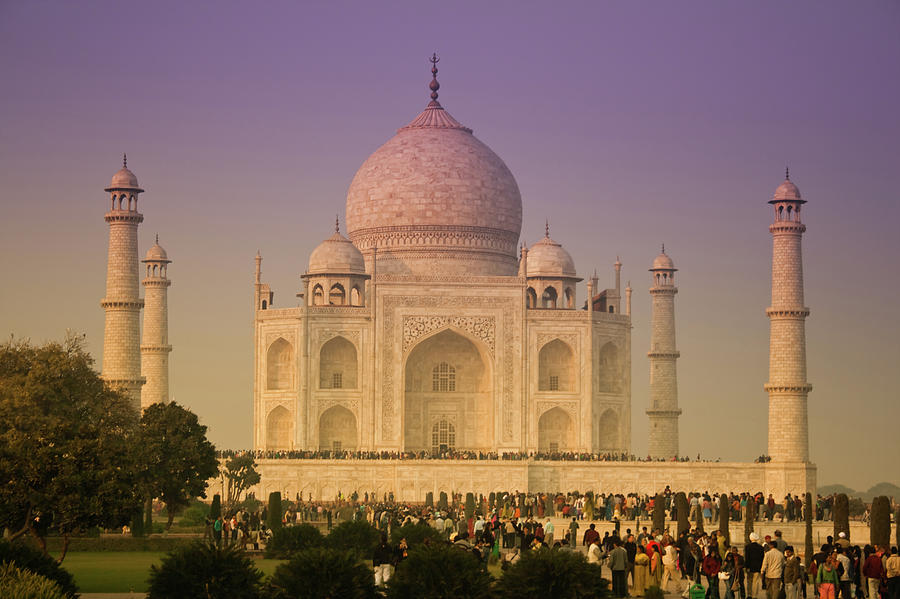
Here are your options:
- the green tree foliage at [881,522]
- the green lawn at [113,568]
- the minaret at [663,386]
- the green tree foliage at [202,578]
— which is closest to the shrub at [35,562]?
the green tree foliage at [202,578]

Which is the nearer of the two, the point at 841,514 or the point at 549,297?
the point at 841,514

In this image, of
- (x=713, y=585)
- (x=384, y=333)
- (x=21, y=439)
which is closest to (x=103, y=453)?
(x=21, y=439)

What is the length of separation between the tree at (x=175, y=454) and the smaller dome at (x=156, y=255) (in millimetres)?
18079

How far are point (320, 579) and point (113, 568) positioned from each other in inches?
326

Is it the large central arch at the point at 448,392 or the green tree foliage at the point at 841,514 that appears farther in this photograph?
the large central arch at the point at 448,392

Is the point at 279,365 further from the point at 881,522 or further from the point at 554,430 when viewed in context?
the point at 881,522

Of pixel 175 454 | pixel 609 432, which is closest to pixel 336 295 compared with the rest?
pixel 609 432

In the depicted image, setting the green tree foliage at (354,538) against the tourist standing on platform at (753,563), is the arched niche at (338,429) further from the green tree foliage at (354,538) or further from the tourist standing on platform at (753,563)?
the tourist standing on platform at (753,563)

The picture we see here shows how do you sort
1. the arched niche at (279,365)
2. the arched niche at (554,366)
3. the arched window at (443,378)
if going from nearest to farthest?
the arched niche at (279,365) → the arched niche at (554,366) → the arched window at (443,378)

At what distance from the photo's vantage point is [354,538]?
26.0 m

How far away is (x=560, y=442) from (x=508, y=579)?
29.7 m

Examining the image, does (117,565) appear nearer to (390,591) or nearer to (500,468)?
(390,591)

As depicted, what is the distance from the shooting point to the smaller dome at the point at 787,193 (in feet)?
148

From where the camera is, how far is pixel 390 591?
18609 millimetres
